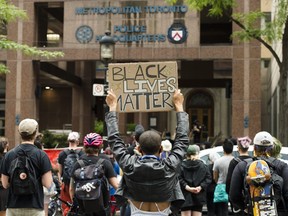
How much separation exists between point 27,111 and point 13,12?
12.1 metres

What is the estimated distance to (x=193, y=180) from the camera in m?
9.06

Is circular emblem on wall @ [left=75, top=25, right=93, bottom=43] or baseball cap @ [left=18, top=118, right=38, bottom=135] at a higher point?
circular emblem on wall @ [left=75, top=25, right=93, bottom=43]

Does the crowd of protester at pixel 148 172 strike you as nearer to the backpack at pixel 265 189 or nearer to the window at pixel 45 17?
the backpack at pixel 265 189

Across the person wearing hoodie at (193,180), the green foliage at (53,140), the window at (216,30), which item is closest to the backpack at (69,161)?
the person wearing hoodie at (193,180)

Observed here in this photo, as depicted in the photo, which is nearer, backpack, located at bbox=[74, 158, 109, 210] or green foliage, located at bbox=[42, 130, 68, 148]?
backpack, located at bbox=[74, 158, 109, 210]

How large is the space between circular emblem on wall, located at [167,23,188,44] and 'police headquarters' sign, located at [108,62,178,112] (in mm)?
23087

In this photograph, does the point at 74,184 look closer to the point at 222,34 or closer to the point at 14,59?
the point at 14,59

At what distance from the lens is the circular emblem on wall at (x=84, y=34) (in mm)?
28562

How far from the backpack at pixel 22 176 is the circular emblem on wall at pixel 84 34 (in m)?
23.1

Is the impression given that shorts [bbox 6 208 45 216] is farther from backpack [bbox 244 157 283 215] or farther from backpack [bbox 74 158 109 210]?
backpack [bbox 244 157 283 215]

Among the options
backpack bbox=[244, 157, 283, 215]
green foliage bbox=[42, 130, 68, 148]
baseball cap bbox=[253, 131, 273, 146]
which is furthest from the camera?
green foliage bbox=[42, 130, 68, 148]

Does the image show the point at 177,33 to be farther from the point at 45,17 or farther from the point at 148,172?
the point at 148,172

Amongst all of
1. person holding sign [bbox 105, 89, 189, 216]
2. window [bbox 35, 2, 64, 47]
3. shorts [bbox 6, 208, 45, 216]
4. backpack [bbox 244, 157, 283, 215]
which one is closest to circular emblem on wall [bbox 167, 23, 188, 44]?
window [bbox 35, 2, 64, 47]

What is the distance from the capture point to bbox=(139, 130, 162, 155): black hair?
4391 millimetres
